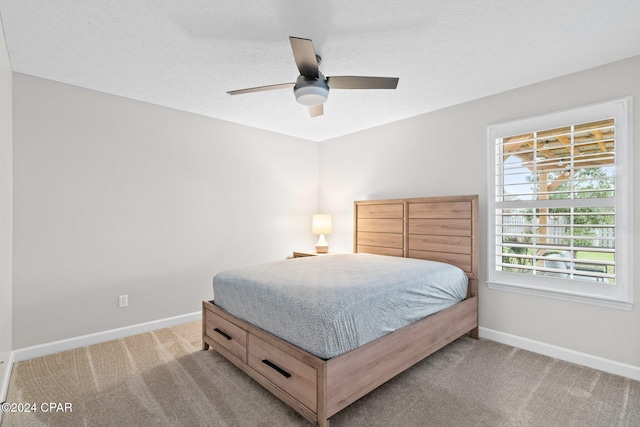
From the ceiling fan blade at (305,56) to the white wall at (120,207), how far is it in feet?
6.86

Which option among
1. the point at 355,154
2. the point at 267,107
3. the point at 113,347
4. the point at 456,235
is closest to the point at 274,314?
the point at 113,347

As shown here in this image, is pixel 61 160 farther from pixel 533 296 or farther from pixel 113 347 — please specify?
pixel 533 296

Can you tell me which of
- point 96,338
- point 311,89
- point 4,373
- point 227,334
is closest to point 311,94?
point 311,89

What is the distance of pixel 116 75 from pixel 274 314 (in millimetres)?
2419

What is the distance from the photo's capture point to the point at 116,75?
2.71m

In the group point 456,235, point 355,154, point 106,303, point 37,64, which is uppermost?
point 37,64

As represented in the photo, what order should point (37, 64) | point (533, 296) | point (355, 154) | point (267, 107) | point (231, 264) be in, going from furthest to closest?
point (355, 154) < point (231, 264) < point (267, 107) < point (533, 296) < point (37, 64)

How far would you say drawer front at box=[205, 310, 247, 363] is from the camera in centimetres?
234

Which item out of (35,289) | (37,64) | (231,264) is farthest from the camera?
(231,264)

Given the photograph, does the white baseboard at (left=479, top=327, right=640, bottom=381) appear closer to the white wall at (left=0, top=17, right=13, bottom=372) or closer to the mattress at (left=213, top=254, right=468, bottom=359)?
the mattress at (left=213, top=254, right=468, bottom=359)

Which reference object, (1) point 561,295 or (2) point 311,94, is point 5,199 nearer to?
(2) point 311,94

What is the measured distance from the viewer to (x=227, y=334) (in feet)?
8.27

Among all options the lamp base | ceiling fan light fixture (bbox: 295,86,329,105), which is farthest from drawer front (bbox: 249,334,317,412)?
the lamp base

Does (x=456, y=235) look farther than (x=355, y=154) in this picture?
No
